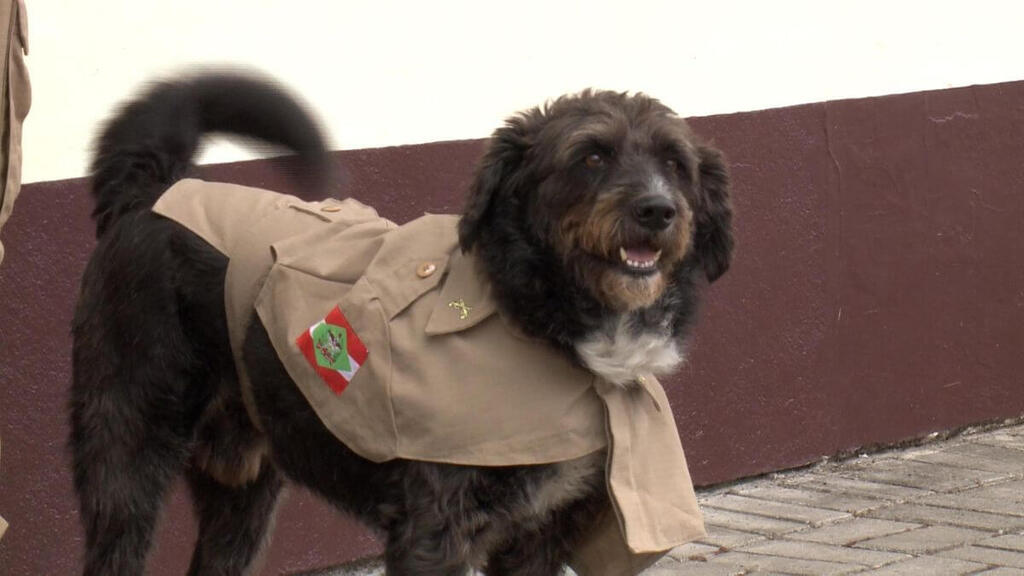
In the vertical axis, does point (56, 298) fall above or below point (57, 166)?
below

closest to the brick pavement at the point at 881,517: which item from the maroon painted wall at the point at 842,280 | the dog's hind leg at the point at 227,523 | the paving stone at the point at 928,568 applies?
the paving stone at the point at 928,568

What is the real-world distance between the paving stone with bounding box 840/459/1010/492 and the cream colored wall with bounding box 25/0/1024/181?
1555mm

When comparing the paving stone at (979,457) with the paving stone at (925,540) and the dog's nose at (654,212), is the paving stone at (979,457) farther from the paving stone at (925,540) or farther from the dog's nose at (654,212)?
the dog's nose at (654,212)

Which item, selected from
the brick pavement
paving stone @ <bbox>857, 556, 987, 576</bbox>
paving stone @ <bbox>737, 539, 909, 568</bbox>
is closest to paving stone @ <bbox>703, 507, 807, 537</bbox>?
the brick pavement

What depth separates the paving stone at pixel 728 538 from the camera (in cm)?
583

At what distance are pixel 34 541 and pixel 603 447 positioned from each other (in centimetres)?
214

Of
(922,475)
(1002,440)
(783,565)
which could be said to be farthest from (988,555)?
(1002,440)

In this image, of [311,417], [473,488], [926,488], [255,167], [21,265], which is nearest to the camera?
[473,488]

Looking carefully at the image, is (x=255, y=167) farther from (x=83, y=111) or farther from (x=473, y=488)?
(x=473, y=488)

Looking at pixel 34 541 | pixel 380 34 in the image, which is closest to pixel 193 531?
pixel 34 541

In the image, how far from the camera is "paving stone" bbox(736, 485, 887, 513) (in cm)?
630

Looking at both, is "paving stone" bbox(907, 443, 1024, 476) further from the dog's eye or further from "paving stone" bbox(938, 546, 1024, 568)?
the dog's eye

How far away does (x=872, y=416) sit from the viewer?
6945mm

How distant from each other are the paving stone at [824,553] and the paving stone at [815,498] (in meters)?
0.55
